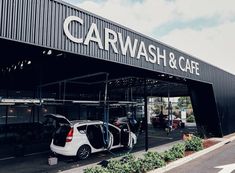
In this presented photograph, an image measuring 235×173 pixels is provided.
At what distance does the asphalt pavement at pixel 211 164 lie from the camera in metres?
10.5

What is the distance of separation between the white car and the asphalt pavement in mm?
3899

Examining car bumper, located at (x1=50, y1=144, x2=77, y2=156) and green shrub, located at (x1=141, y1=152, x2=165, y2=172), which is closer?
green shrub, located at (x1=141, y1=152, x2=165, y2=172)

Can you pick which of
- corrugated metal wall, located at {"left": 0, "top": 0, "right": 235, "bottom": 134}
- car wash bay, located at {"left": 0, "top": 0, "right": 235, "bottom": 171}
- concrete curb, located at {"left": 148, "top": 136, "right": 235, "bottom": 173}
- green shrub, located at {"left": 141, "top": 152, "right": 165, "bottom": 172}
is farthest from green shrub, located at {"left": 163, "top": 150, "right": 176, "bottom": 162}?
corrugated metal wall, located at {"left": 0, "top": 0, "right": 235, "bottom": 134}

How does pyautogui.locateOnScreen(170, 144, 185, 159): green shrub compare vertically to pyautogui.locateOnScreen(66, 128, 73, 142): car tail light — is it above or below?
below

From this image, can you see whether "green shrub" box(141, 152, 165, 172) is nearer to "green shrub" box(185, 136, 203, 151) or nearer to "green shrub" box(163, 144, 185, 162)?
"green shrub" box(163, 144, 185, 162)

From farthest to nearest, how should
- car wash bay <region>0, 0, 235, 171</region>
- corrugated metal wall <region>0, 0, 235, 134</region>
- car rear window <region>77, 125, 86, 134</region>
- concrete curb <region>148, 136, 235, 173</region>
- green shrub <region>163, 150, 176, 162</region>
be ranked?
1. car rear window <region>77, 125, 86, 134</region>
2. green shrub <region>163, 150, 176, 162</region>
3. concrete curb <region>148, 136, 235, 173</region>
4. car wash bay <region>0, 0, 235, 171</region>
5. corrugated metal wall <region>0, 0, 235, 134</region>

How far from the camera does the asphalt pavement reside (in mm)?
10482

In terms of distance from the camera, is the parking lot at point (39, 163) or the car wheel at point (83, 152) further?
the car wheel at point (83, 152)

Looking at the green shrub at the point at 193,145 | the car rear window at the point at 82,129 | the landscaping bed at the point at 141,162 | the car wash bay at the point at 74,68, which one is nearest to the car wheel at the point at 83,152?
the car rear window at the point at 82,129

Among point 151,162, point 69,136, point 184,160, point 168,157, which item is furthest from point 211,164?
point 69,136

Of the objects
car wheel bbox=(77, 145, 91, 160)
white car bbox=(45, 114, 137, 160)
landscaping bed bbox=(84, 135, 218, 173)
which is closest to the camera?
landscaping bed bbox=(84, 135, 218, 173)

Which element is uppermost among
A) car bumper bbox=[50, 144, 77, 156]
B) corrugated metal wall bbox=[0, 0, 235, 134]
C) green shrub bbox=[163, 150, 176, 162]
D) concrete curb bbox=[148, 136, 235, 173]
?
corrugated metal wall bbox=[0, 0, 235, 134]

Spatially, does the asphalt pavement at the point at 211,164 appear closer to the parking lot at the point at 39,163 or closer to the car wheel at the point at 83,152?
the parking lot at the point at 39,163

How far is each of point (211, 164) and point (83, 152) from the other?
5.87 metres
